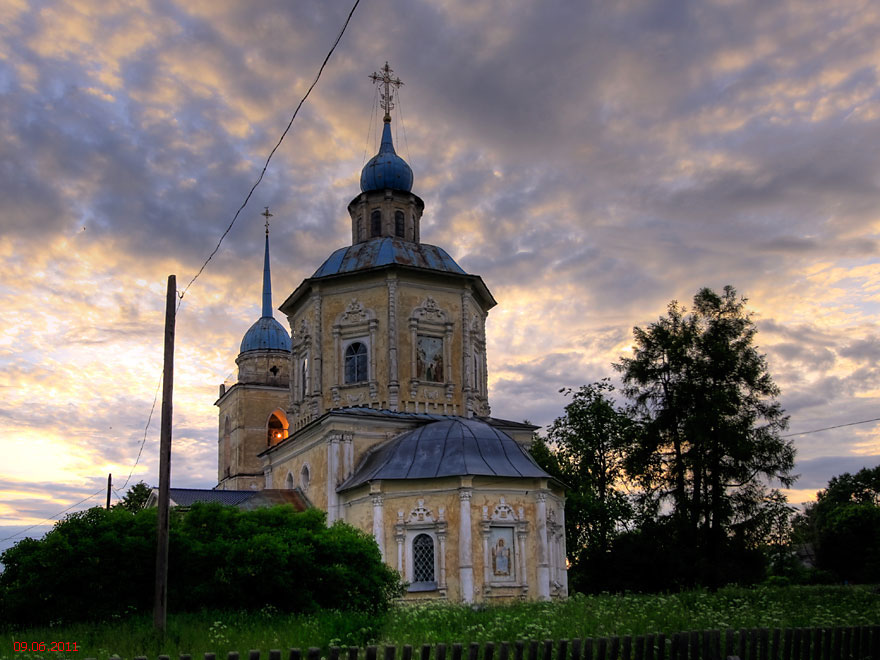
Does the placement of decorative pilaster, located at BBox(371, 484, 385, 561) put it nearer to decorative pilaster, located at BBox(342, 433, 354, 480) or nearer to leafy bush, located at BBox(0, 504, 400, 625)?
decorative pilaster, located at BBox(342, 433, 354, 480)

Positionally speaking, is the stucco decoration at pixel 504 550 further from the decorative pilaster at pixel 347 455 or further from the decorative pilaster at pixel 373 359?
the decorative pilaster at pixel 373 359

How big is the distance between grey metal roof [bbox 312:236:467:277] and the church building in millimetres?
61

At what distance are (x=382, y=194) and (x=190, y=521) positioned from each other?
17.3 metres

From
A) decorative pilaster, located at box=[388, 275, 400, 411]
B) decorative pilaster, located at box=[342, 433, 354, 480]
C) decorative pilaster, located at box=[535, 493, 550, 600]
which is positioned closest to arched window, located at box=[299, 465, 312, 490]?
decorative pilaster, located at box=[342, 433, 354, 480]

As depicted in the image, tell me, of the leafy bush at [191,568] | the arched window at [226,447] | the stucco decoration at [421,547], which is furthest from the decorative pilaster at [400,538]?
the arched window at [226,447]

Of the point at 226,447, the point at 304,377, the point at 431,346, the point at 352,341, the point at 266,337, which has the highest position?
the point at 266,337

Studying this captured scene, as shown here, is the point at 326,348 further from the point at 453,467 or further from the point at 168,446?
the point at 168,446

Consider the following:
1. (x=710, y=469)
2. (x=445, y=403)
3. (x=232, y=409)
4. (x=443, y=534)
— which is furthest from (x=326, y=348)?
(x=232, y=409)

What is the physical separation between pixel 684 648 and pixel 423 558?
42.8 ft

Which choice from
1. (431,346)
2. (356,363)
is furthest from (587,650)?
(356,363)

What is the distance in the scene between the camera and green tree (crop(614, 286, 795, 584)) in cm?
2989

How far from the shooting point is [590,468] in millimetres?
36750

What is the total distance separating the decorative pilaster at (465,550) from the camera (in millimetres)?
21516

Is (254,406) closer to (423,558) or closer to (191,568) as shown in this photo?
(423,558)
